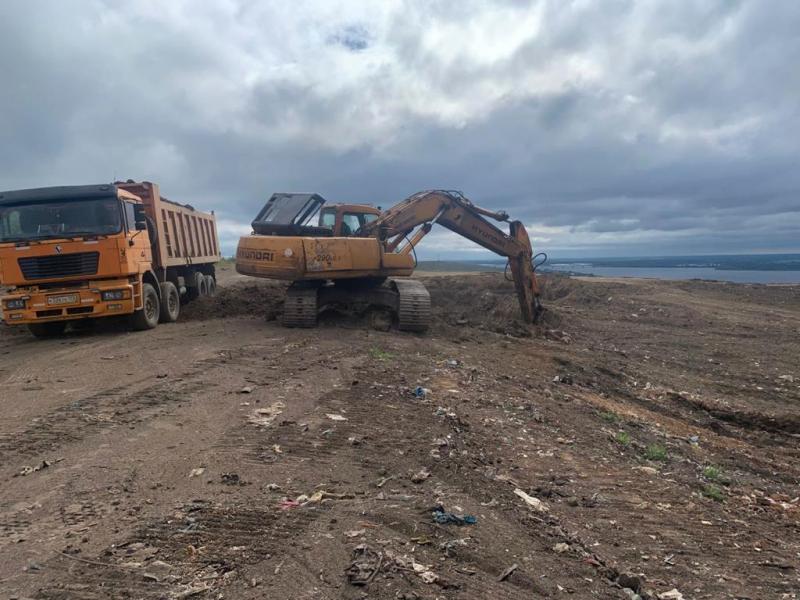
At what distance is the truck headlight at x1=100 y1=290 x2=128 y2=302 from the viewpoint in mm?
10391

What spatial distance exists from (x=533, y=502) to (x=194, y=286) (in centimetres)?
1435

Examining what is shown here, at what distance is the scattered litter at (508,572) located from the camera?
A: 3.15 meters

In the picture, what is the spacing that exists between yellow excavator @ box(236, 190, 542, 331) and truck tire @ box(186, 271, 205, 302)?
467 centimetres

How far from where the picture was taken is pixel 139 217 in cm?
1133

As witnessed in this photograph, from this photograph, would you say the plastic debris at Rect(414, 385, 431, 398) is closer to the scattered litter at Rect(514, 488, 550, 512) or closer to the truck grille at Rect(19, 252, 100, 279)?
the scattered litter at Rect(514, 488, 550, 512)

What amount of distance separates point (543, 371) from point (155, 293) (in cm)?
826

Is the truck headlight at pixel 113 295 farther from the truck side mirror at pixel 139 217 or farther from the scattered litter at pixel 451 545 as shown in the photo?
the scattered litter at pixel 451 545

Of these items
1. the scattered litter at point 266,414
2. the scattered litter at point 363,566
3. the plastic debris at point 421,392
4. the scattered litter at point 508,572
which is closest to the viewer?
the scattered litter at point 363,566

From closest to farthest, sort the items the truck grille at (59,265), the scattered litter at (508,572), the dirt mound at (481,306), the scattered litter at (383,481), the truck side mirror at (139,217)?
1. the scattered litter at (508,572)
2. the scattered litter at (383,481)
3. the truck grille at (59,265)
4. the truck side mirror at (139,217)
5. the dirt mound at (481,306)

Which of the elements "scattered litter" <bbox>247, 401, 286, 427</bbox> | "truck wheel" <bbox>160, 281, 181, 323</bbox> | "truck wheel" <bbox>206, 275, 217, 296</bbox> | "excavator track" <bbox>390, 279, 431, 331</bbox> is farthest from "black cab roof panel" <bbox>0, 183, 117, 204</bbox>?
"truck wheel" <bbox>206, 275, 217, 296</bbox>

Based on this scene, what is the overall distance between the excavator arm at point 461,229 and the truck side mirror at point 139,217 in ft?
14.7

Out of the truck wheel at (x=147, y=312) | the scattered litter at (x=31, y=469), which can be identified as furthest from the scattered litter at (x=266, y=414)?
the truck wheel at (x=147, y=312)

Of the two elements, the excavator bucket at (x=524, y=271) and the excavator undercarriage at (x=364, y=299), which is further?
the excavator bucket at (x=524, y=271)

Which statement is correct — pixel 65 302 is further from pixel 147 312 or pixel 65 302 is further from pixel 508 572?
pixel 508 572
